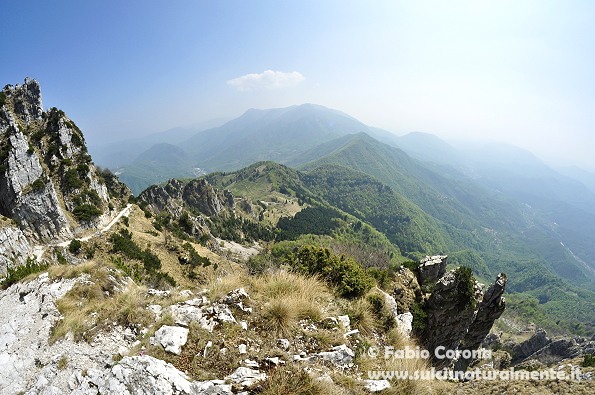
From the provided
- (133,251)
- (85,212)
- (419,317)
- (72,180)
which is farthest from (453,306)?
(72,180)

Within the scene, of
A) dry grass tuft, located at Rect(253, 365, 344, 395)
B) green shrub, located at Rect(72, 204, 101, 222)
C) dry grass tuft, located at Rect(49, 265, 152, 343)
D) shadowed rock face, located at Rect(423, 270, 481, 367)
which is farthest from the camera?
green shrub, located at Rect(72, 204, 101, 222)

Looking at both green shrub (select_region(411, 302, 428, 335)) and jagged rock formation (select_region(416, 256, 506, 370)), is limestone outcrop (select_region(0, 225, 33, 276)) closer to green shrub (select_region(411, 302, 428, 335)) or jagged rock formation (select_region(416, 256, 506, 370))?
green shrub (select_region(411, 302, 428, 335))

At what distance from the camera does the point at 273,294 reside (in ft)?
33.2

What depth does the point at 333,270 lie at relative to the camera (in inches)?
573

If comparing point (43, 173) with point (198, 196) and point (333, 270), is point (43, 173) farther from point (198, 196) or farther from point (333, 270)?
point (198, 196)

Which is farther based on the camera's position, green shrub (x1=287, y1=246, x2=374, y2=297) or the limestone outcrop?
the limestone outcrop

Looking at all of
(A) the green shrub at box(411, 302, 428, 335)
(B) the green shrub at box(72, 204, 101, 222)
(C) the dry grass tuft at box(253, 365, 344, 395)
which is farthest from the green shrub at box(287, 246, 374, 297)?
(B) the green shrub at box(72, 204, 101, 222)

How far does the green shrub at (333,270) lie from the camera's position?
13516 millimetres

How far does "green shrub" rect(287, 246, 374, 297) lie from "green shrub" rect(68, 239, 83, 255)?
115ft

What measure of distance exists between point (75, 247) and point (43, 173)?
15452mm

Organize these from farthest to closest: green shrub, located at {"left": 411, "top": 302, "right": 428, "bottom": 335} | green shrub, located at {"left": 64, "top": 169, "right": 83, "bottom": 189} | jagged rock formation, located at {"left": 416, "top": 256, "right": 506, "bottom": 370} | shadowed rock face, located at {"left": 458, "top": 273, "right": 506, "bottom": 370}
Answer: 1. green shrub, located at {"left": 64, "top": 169, "right": 83, "bottom": 189}
2. shadowed rock face, located at {"left": 458, "top": 273, "right": 506, "bottom": 370}
3. jagged rock formation, located at {"left": 416, "top": 256, "right": 506, "bottom": 370}
4. green shrub, located at {"left": 411, "top": 302, "right": 428, "bottom": 335}

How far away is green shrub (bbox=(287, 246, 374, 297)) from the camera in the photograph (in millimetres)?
13516

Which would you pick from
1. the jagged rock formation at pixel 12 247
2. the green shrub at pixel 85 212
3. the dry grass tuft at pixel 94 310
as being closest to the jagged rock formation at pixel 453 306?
the dry grass tuft at pixel 94 310

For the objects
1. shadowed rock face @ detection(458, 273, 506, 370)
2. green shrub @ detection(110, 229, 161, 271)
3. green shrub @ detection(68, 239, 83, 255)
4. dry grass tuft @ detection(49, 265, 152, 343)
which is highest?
dry grass tuft @ detection(49, 265, 152, 343)
